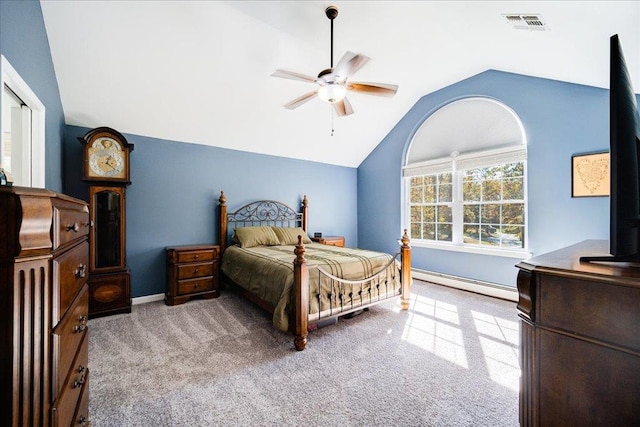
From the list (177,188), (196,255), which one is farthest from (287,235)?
(177,188)

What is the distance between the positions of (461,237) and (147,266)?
472 centimetres

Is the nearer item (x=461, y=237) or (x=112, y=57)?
(x=112, y=57)

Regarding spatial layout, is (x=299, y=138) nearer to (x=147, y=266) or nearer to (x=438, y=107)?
(x=438, y=107)

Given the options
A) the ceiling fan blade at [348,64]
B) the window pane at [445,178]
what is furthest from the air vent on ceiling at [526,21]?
the window pane at [445,178]

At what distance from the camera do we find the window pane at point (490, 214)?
3.87 meters

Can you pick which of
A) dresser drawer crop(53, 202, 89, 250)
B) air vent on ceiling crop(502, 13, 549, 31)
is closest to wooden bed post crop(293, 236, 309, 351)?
dresser drawer crop(53, 202, 89, 250)

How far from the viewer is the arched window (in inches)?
145

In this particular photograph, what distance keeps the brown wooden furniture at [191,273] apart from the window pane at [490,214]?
3.99 metres

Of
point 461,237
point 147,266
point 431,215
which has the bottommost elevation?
point 147,266

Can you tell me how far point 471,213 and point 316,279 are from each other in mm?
3008

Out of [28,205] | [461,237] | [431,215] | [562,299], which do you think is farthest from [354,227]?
[28,205]

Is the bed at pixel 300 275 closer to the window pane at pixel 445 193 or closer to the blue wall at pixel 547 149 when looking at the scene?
the blue wall at pixel 547 149

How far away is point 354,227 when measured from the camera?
5914 mm

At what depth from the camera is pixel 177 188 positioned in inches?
151
